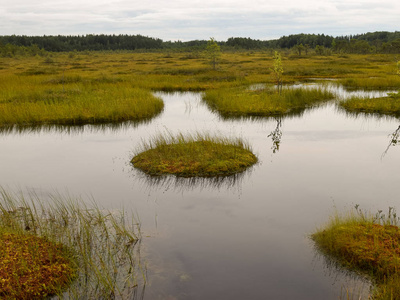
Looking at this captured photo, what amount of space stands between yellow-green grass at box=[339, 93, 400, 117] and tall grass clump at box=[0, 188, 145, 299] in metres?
23.1

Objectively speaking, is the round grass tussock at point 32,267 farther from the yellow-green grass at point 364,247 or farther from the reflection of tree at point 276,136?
the reflection of tree at point 276,136

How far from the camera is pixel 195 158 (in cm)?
1554

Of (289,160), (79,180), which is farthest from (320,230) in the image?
(79,180)

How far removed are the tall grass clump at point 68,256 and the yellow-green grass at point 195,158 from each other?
A: 14.1ft

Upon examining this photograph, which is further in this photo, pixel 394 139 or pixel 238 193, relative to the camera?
pixel 394 139

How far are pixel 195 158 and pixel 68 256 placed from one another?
792 cm

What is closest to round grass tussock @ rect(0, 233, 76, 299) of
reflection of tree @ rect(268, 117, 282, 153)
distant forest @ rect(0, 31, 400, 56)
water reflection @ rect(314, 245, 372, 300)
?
water reflection @ rect(314, 245, 372, 300)

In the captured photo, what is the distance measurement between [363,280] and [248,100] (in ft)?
70.1

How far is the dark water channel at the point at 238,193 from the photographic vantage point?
8234mm

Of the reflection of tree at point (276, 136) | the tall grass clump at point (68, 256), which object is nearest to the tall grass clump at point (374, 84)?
the reflection of tree at point (276, 136)

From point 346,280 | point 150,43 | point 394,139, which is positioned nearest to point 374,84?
point 394,139

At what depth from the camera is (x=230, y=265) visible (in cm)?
871

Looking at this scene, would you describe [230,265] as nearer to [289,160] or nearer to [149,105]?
[289,160]

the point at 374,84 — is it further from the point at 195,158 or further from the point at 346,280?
the point at 346,280
